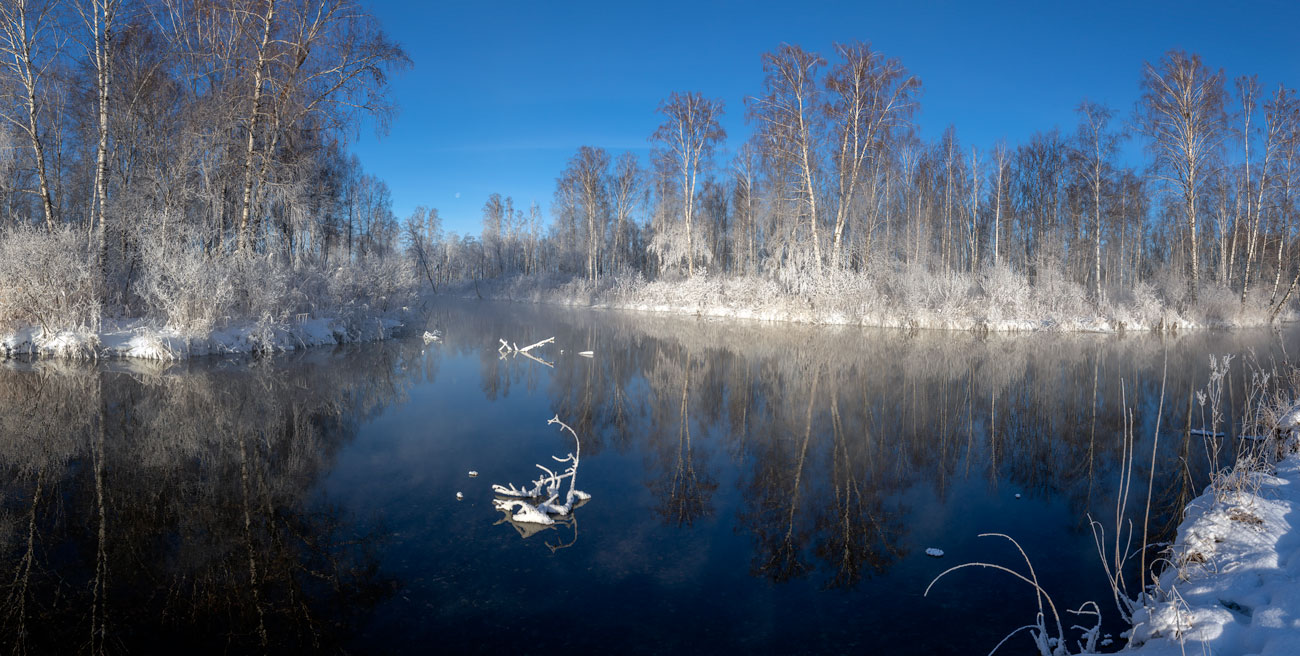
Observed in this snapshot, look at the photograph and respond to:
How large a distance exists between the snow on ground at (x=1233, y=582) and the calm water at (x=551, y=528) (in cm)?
47

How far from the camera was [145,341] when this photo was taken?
39.1 feet

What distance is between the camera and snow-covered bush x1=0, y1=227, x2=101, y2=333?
11359mm

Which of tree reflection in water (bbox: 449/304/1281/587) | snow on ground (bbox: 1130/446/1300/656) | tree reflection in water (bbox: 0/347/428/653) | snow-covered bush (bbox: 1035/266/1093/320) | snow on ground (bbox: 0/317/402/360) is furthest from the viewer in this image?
snow-covered bush (bbox: 1035/266/1093/320)

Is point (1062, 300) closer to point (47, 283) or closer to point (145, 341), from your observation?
point (145, 341)

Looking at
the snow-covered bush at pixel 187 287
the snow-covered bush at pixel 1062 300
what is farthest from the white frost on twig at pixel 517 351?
the snow-covered bush at pixel 1062 300

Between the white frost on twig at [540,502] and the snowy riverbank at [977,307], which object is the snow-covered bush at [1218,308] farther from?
the white frost on twig at [540,502]

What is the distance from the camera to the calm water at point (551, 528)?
3561 millimetres

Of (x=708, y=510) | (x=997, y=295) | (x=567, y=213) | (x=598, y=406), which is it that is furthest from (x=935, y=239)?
(x=708, y=510)

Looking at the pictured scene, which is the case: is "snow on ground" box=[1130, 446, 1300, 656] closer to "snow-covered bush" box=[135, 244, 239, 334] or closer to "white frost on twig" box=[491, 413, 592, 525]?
"white frost on twig" box=[491, 413, 592, 525]

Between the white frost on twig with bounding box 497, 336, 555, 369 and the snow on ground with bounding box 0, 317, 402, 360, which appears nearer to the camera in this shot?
the snow on ground with bounding box 0, 317, 402, 360

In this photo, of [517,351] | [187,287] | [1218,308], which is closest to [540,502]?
[517,351]

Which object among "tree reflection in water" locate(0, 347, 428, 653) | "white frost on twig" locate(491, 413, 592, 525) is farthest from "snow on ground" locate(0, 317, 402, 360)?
"white frost on twig" locate(491, 413, 592, 525)

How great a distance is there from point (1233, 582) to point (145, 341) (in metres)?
15.4

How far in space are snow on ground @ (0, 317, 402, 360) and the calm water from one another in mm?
876
